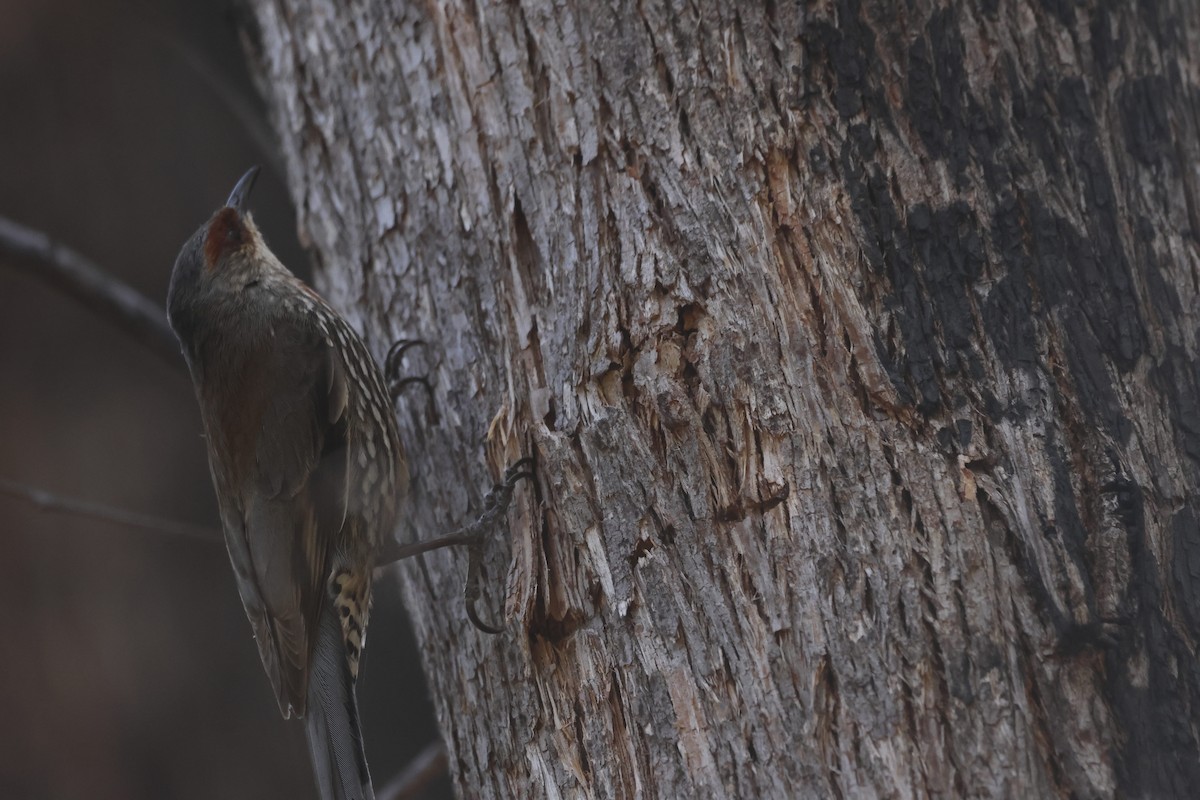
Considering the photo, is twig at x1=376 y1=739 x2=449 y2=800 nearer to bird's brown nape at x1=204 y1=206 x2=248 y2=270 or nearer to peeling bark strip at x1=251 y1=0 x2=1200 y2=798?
peeling bark strip at x1=251 y1=0 x2=1200 y2=798

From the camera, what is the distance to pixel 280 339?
2.62 metres

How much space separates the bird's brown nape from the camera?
9.32ft

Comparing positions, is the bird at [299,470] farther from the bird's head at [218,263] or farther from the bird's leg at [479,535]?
the bird's leg at [479,535]

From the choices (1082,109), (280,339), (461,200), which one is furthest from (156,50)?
(1082,109)

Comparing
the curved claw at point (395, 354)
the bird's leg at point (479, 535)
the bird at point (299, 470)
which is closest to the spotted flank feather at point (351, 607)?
the bird at point (299, 470)

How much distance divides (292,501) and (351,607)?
0.96ft

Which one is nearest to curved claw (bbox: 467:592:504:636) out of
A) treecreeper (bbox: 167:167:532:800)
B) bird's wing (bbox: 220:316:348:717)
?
treecreeper (bbox: 167:167:532:800)

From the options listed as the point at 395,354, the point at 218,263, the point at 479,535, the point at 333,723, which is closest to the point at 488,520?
the point at 479,535

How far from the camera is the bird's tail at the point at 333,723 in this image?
2113mm

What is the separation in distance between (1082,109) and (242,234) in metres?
2.20

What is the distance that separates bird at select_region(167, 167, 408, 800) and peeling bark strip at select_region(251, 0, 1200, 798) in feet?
1.74

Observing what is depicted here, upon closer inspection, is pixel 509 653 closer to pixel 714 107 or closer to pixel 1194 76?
pixel 714 107

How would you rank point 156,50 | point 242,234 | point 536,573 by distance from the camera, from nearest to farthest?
point 536,573
point 242,234
point 156,50

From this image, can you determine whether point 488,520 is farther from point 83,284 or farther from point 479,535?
point 83,284
